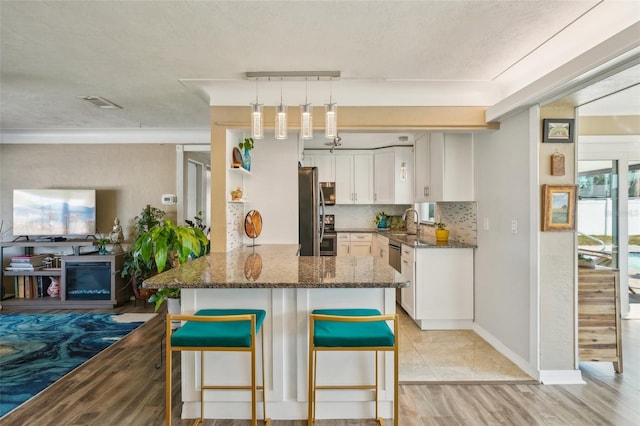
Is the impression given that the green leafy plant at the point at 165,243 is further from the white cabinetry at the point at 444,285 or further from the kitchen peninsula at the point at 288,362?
the white cabinetry at the point at 444,285

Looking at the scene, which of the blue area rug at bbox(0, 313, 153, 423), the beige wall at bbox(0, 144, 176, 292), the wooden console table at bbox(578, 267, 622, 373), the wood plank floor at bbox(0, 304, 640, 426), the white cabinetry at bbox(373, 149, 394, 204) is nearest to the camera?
the wood plank floor at bbox(0, 304, 640, 426)

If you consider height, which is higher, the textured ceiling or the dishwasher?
the textured ceiling

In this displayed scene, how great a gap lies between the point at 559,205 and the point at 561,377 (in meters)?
1.32

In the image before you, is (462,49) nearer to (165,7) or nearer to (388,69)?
(388,69)

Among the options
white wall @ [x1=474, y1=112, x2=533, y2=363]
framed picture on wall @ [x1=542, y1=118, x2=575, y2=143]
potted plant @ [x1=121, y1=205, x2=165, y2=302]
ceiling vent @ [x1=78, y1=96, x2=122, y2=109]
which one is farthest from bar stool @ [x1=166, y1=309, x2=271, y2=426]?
potted plant @ [x1=121, y1=205, x2=165, y2=302]

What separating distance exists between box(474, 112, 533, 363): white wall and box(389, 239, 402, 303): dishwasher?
93cm

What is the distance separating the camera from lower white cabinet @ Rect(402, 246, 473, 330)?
137 inches

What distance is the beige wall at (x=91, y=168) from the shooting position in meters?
4.86

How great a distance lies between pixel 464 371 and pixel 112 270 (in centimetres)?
443

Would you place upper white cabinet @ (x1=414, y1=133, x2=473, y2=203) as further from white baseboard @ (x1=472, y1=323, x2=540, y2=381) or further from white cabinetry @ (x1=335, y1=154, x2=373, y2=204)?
white cabinetry @ (x1=335, y1=154, x2=373, y2=204)

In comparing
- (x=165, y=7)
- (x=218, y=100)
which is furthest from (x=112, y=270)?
(x=165, y=7)

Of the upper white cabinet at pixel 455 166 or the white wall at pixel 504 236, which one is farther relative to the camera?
the upper white cabinet at pixel 455 166

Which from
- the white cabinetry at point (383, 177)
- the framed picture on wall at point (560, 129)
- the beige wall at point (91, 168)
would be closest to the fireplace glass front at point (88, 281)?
the beige wall at point (91, 168)

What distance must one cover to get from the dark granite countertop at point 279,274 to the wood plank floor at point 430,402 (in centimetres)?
92
